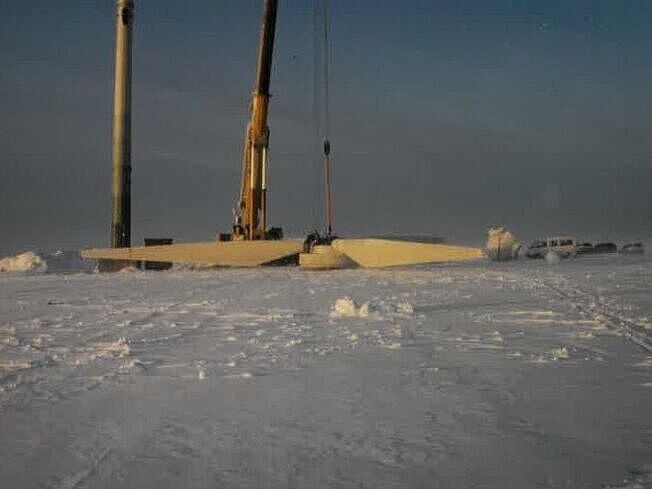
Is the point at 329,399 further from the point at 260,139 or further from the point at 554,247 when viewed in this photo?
the point at 554,247

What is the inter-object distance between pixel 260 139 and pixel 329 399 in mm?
22221

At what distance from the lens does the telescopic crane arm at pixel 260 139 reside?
87.5 feet

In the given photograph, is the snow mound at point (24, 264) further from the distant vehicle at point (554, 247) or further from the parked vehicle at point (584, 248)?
the parked vehicle at point (584, 248)

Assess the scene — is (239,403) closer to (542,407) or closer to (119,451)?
(119,451)

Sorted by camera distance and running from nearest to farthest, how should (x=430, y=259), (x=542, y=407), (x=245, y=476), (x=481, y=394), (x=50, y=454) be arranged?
(x=245, y=476) → (x=50, y=454) → (x=542, y=407) → (x=481, y=394) → (x=430, y=259)

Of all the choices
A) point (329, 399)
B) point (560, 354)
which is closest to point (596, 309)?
point (560, 354)

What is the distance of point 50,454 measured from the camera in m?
3.91

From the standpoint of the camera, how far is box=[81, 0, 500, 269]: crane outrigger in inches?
944

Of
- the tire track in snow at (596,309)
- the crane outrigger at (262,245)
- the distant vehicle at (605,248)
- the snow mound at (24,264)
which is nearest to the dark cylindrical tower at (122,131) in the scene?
the snow mound at (24,264)

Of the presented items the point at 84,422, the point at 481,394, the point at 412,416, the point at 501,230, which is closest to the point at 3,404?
the point at 84,422

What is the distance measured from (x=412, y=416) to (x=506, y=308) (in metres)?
7.26

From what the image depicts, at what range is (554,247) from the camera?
3872 cm

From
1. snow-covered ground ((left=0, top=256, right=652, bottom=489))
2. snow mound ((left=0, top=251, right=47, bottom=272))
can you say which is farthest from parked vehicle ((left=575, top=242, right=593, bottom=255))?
snow-covered ground ((left=0, top=256, right=652, bottom=489))

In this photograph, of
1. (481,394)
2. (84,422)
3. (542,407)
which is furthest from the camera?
(481,394)
